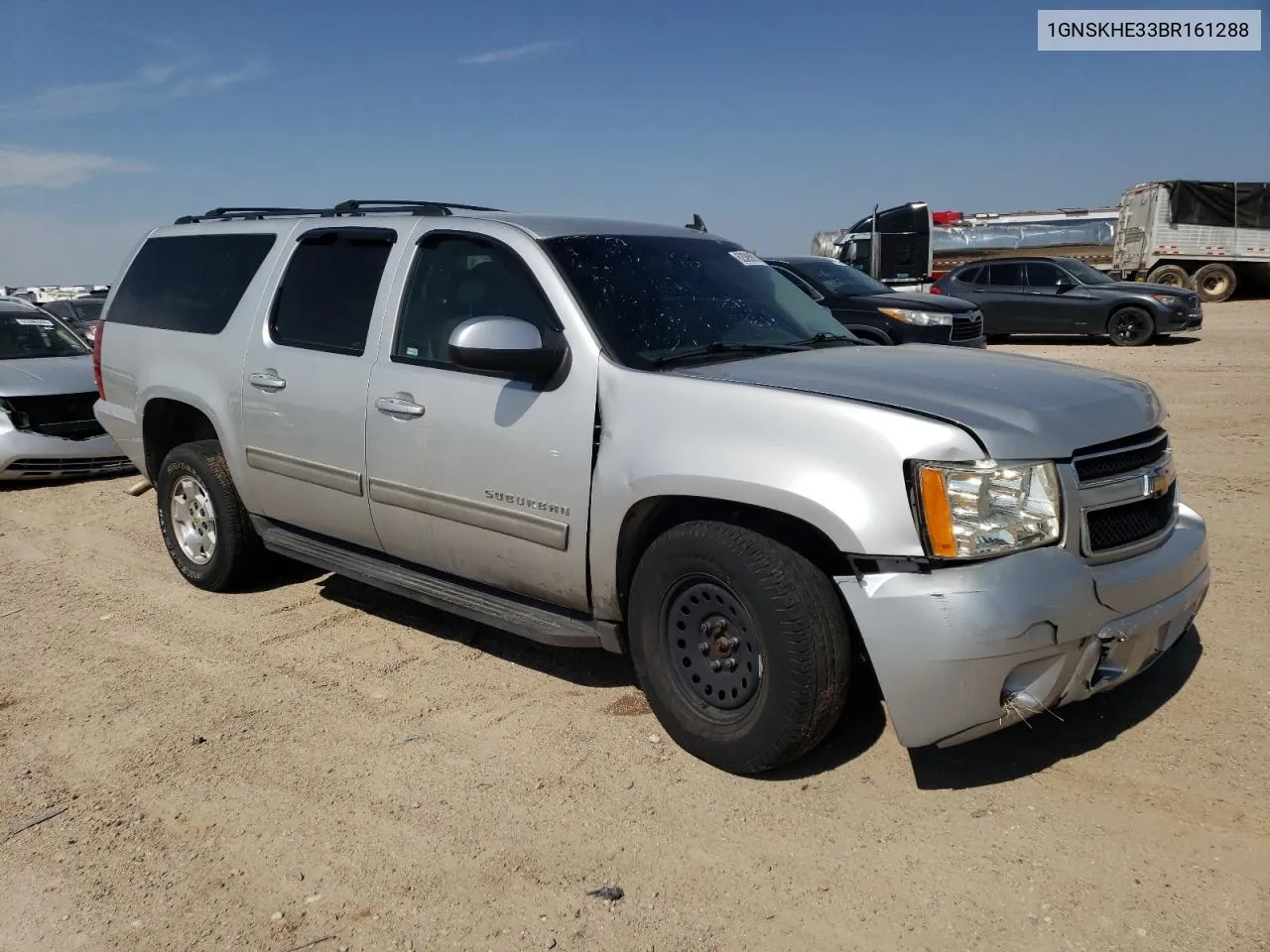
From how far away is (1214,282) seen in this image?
84.5 ft

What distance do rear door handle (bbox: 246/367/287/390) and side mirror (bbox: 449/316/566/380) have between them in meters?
1.46

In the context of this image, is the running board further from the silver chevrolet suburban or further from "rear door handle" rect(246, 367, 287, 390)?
"rear door handle" rect(246, 367, 287, 390)

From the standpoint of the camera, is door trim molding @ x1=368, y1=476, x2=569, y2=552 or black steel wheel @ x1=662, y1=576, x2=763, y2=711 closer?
black steel wheel @ x1=662, y1=576, x2=763, y2=711

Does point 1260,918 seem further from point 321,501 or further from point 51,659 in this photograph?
point 51,659

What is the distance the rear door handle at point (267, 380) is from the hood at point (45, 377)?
15.4 ft

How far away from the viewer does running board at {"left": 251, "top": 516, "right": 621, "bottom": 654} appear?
3848 mm

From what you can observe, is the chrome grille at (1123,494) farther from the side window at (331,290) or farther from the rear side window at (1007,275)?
the rear side window at (1007,275)

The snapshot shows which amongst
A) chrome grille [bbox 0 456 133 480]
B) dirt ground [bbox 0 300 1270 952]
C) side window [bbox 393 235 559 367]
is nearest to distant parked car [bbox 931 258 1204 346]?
dirt ground [bbox 0 300 1270 952]

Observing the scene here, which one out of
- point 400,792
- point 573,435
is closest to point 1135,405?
point 573,435

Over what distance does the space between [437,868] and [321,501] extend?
209cm

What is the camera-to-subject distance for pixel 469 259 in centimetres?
429

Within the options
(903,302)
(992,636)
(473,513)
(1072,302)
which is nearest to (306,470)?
(473,513)

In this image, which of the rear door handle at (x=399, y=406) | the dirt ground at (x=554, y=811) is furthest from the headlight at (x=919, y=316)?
the rear door handle at (x=399, y=406)

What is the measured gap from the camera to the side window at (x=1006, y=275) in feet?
60.7
